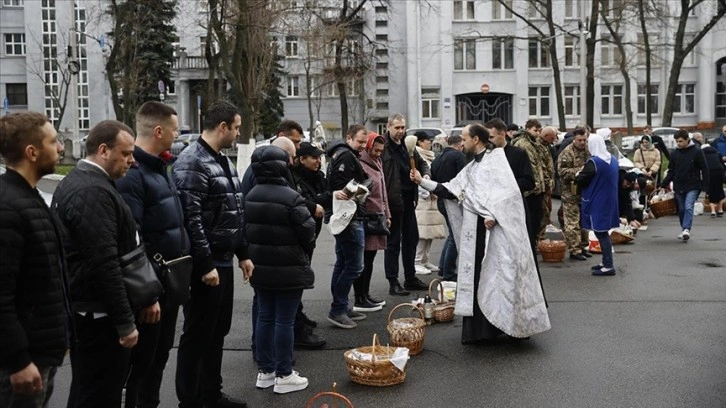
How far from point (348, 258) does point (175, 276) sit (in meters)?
3.65

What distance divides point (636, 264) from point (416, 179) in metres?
5.17

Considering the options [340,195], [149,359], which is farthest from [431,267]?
[149,359]

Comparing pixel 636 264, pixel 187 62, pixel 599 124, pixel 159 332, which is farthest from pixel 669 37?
pixel 159 332

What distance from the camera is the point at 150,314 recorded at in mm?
4410

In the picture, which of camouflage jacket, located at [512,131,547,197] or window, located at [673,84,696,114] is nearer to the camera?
camouflage jacket, located at [512,131,547,197]

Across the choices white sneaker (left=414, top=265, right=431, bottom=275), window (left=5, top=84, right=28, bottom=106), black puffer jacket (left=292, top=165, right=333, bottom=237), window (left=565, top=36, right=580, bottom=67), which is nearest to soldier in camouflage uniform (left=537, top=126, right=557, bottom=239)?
white sneaker (left=414, top=265, right=431, bottom=275)

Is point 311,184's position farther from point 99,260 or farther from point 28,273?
point 28,273

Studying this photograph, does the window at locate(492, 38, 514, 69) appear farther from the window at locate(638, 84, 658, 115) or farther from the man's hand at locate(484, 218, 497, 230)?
the man's hand at locate(484, 218, 497, 230)

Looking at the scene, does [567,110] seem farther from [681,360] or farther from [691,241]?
[681,360]

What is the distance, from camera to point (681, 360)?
7.02m

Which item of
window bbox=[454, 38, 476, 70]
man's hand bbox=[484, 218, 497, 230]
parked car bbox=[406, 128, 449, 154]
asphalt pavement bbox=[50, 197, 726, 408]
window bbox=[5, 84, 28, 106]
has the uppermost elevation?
window bbox=[454, 38, 476, 70]

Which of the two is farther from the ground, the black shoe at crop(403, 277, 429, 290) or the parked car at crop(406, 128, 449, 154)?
the parked car at crop(406, 128, 449, 154)

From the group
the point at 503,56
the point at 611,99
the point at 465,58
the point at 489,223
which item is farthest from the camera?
the point at 611,99

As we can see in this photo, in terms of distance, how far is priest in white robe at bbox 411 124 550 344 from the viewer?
7.41 m
